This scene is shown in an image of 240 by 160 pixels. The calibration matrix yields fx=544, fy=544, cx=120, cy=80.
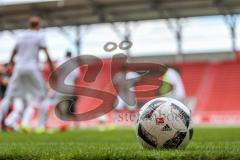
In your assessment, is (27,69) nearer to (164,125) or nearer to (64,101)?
(64,101)

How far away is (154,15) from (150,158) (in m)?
21.4

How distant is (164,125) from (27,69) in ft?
21.3

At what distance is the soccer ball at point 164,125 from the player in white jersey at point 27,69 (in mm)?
6250

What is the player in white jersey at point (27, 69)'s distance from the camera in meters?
10.6

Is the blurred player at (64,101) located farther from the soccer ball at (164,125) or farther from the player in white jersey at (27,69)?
the soccer ball at (164,125)

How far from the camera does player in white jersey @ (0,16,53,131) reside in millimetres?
10578

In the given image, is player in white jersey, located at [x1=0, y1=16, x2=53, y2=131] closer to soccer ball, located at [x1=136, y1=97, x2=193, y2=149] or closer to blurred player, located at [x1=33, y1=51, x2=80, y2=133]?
blurred player, located at [x1=33, y1=51, x2=80, y2=133]


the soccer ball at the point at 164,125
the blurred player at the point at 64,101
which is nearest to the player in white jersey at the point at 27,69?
the blurred player at the point at 64,101

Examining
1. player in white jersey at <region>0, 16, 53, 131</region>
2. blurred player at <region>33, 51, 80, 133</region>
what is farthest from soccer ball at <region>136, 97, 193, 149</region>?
blurred player at <region>33, 51, 80, 133</region>

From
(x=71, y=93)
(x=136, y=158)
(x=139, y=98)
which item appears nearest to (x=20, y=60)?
(x=71, y=93)

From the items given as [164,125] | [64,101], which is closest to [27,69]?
[64,101]

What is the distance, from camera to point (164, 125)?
449 cm

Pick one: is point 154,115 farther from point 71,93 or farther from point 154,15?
point 154,15

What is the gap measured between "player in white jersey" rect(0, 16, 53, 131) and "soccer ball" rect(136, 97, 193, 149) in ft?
20.5
